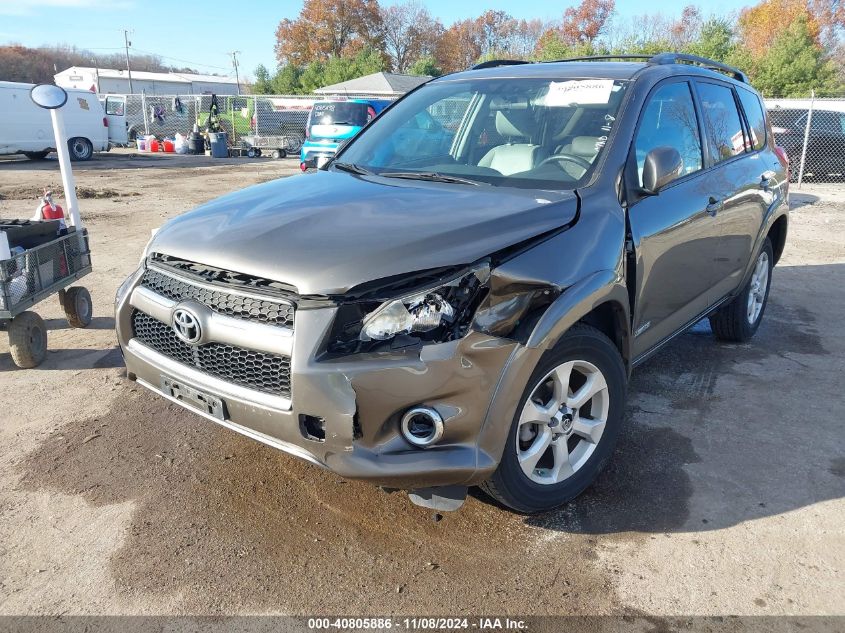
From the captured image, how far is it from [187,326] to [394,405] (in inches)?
35.8

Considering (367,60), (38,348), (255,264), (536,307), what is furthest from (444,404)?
(367,60)

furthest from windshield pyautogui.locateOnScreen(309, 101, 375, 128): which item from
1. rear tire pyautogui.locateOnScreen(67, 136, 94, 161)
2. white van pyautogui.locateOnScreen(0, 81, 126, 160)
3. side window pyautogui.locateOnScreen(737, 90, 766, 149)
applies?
side window pyautogui.locateOnScreen(737, 90, 766, 149)

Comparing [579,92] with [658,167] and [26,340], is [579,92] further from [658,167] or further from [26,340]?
Result: [26,340]

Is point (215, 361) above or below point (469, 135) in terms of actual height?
below

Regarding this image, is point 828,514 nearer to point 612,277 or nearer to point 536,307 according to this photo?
point 612,277

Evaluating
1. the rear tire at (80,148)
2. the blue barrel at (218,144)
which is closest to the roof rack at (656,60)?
the rear tire at (80,148)

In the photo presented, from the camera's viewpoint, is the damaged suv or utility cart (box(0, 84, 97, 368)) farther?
utility cart (box(0, 84, 97, 368))

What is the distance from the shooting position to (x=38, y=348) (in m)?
4.58

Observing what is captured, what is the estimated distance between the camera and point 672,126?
3.70 m

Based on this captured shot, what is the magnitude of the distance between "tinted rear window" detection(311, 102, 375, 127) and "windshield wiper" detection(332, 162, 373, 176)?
13.5 metres

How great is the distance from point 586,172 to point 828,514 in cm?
188

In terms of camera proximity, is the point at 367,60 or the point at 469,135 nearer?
the point at 469,135

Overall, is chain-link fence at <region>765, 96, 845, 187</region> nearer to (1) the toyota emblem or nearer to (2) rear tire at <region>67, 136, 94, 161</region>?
(1) the toyota emblem

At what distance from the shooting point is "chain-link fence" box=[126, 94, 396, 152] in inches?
1058
